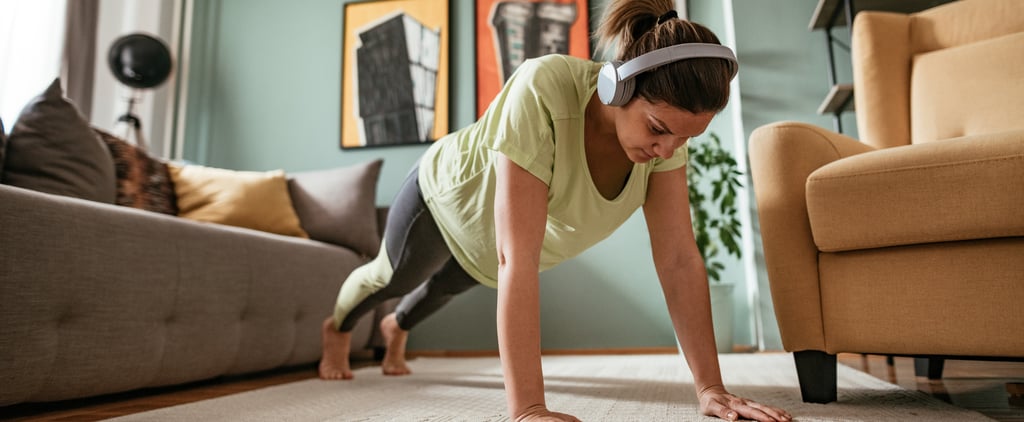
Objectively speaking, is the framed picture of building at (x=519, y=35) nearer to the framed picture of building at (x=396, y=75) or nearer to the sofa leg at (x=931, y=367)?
the framed picture of building at (x=396, y=75)

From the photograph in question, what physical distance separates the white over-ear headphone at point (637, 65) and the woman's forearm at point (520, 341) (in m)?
0.28

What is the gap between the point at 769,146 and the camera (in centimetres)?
105

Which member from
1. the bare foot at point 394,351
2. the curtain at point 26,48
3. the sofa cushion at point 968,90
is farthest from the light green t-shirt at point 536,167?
the curtain at point 26,48

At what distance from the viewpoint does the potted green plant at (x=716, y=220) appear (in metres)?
2.39

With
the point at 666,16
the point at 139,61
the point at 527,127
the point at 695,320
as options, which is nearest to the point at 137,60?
the point at 139,61

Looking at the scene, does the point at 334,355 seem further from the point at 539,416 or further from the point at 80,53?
the point at 80,53

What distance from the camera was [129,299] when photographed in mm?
1206

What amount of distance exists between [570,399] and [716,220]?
1.55m

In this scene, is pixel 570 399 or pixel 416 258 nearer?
pixel 570 399

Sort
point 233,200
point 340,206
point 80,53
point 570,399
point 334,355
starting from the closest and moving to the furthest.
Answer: point 570,399 < point 334,355 < point 233,200 < point 340,206 < point 80,53

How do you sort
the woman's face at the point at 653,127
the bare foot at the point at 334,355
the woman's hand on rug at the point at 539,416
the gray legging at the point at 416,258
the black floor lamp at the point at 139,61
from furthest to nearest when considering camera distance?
the black floor lamp at the point at 139,61
the bare foot at the point at 334,355
the gray legging at the point at 416,258
the woman's face at the point at 653,127
the woman's hand on rug at the point at 539,416

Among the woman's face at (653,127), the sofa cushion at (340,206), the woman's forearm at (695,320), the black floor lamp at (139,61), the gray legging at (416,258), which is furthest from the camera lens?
the black floor lamp at (139,61)

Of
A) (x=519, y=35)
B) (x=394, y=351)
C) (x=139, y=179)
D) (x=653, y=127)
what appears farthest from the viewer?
(x=519, y=35)

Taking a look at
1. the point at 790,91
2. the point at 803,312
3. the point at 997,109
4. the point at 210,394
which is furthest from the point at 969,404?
the point at 790,91
